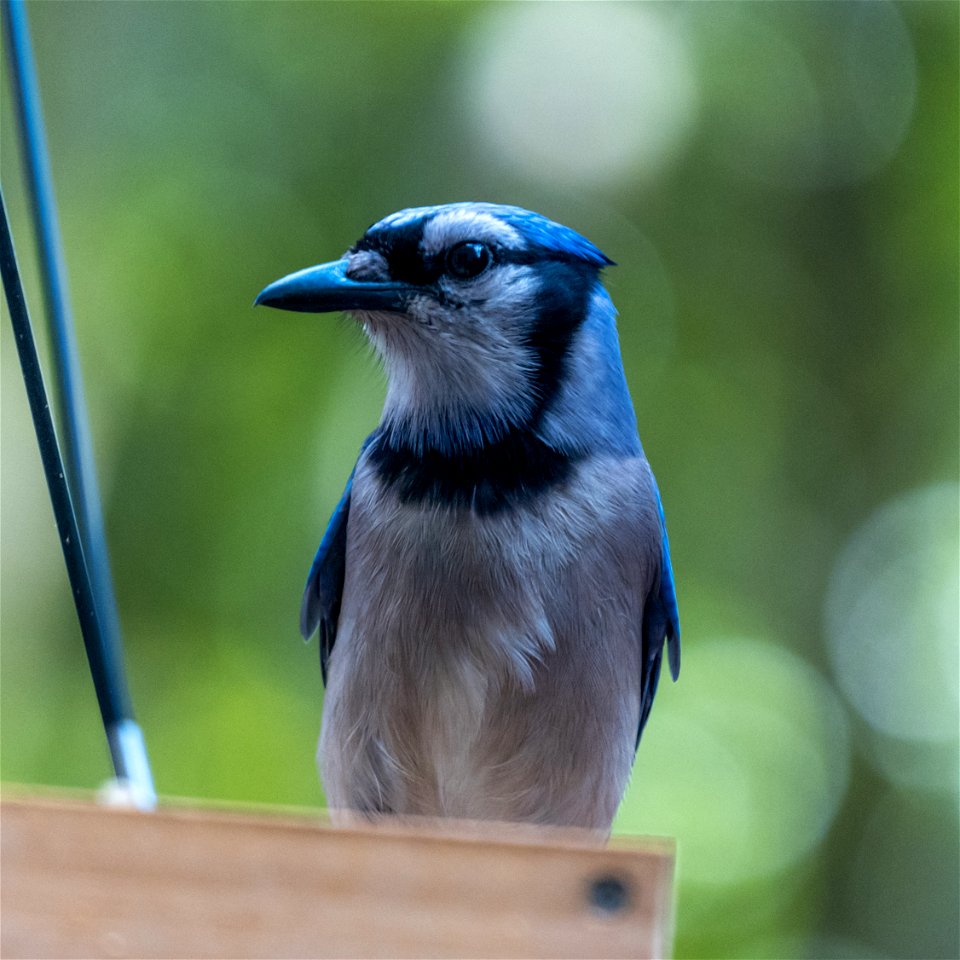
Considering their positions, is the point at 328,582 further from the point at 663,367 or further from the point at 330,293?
the point at 663,367

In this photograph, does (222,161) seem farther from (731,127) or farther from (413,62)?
(731,127)

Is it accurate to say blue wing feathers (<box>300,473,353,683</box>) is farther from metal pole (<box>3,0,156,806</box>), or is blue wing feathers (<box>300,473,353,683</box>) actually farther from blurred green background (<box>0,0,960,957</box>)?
blurred green background (<box>0,0,960,957</box>)

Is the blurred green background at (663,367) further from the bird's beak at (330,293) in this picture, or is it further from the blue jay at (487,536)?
the bird's beak at (330,293)

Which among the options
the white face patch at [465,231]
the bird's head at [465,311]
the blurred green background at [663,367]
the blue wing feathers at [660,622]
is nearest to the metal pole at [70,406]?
the bird's head at [465,311]

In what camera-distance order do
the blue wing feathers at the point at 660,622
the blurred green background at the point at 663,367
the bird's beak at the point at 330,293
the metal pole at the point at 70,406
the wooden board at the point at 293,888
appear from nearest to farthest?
the wooden board at the point at 293,888 → the metal pole at the point at 70,406 → the bird's beak at the point at 330,293 → the blue wing feathers at the point at 660,622 → the blurred green background at the point at 663,367

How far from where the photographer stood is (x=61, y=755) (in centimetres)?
452

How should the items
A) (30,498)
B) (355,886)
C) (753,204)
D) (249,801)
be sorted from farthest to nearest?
1. (753,204)
2. (30,498)
3. (249,801)
4. (355,886)

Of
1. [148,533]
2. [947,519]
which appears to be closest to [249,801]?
[148,533]

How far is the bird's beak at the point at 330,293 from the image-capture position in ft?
6.76

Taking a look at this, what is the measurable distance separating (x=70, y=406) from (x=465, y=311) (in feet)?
2.19

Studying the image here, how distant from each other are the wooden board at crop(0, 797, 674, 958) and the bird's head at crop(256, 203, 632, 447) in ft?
3.67

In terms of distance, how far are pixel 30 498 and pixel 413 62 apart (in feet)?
7.63

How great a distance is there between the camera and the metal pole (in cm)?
165

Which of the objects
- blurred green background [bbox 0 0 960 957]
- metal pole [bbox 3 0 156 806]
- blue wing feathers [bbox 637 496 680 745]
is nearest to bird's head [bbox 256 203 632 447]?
blue wing feathers [bbox 637 496 680 745]
